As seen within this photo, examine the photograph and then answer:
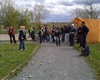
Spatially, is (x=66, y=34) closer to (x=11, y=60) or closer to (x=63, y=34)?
(x=63, y=34)

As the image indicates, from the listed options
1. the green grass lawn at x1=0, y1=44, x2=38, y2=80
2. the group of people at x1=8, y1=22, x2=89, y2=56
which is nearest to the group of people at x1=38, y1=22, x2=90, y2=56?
the group of people at x1=8, y1=22, x2=89, y2=56

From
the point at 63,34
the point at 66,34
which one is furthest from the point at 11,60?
Answer: the point at 63,34

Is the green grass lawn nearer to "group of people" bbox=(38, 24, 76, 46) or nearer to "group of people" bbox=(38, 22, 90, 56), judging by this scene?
"group of people" bbox=(38, 22, 90, 56)

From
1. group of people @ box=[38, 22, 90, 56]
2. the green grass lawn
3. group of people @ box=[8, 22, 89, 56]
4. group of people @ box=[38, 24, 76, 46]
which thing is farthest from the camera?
group of people @ box=[38, 24, 76, 46]

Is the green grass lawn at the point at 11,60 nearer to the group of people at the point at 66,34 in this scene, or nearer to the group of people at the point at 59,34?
the group of people at the point at 66,34

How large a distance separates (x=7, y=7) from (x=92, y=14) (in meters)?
27.3

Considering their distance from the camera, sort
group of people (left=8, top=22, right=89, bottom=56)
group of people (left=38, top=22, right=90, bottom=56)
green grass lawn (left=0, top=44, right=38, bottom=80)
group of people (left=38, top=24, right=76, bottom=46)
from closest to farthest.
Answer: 1. green grass lawn (left=0, top=44, right=38, bottom=80)
2. group of people (left=8, top=22, right=89, bottom=56)
3. group of people (left=38, top=22, right=90, bottom=56)
4. group of people (left=38, top=24, right=76, bottom=46)

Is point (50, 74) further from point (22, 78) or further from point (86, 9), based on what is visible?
point (86, 9)

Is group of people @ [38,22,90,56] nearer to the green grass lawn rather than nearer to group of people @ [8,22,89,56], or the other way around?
group of people @ [8,22,89,56]

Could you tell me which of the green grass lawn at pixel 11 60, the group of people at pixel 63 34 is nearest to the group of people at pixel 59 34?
the group of people at pixel 63 34

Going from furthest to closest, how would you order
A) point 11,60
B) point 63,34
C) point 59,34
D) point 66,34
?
point 63,34
point 66,34
point 59,34
point 11,60

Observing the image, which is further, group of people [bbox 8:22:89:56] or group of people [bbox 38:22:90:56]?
group of people [bbox 38:22:90:56]

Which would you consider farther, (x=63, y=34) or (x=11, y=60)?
(x=63, y=34)

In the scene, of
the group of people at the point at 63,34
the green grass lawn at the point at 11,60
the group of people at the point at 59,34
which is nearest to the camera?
the green grass lawn at the point at 11,60
